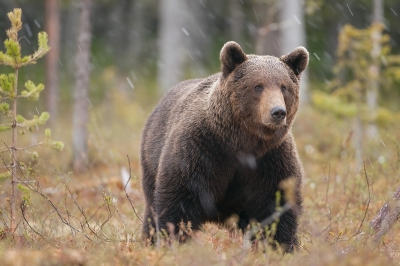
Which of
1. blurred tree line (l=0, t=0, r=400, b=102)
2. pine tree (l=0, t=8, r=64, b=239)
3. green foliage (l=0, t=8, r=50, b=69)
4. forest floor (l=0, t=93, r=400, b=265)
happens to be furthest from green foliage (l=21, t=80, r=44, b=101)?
blurred tree line (l=0, t=0, r=400, b=102)

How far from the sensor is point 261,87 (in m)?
5.48

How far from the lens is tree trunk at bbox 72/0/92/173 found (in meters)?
11.8

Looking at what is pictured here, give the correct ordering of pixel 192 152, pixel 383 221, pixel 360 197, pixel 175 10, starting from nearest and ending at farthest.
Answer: pixel 383 221
pixel 192 152
pixel 360 197
pixel 175 10

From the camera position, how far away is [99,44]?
129 ft

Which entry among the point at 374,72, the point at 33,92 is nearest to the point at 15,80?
the point at 33,92

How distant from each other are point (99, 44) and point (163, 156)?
3468cm

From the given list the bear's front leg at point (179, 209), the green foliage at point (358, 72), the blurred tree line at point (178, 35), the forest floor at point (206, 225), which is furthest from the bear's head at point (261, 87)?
the blurred tree line at point (178, 35)

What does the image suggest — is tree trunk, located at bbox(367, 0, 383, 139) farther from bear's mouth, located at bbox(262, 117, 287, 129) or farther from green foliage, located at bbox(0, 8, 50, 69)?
green foliage, located at bbox(0, 8, 50, 69)

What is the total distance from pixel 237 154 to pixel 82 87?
23.4 feet

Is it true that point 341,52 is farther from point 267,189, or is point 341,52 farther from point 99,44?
point 99,44

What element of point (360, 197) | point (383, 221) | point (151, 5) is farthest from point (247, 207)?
point (151, 5)

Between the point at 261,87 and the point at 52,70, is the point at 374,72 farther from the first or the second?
the point at 52,70

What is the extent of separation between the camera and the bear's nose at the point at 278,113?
5141 mm

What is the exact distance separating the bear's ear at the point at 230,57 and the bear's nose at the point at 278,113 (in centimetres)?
Result: 82
